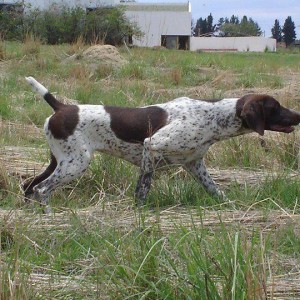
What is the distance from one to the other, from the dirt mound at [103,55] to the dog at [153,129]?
9.18 meters

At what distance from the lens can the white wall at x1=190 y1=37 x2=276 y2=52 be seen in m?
54.2

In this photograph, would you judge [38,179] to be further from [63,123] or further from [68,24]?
[68,24]

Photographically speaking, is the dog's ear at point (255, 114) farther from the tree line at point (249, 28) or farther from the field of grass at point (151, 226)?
the tree line at point (249, 28)

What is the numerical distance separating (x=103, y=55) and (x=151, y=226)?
11951mm

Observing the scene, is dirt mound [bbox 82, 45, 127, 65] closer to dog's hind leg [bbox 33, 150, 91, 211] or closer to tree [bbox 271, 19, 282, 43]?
dog's hind leg [bbox 33, 150, 91, 211]

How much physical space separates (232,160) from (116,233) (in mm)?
2987

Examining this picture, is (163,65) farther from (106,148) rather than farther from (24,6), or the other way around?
(24,6)

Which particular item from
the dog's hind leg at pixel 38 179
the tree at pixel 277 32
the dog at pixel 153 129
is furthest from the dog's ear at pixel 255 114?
the tree at pixel 277 32

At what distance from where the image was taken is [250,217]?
16.1 feet

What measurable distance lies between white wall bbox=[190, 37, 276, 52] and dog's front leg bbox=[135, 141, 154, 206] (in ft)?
155

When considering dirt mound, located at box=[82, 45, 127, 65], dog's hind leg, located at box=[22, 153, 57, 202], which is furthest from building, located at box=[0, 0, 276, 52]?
dog's hind leg, located at box=[22, 153, 57, 202]

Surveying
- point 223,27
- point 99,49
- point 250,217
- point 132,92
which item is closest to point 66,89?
point 132,92

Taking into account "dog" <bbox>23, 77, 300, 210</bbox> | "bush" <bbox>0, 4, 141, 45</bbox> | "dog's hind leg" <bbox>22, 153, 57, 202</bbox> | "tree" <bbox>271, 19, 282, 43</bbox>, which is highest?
"bush" <bbox>0, 4, 141, 45</bbox>

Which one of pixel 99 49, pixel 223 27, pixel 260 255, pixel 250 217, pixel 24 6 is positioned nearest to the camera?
pixel 260 255
